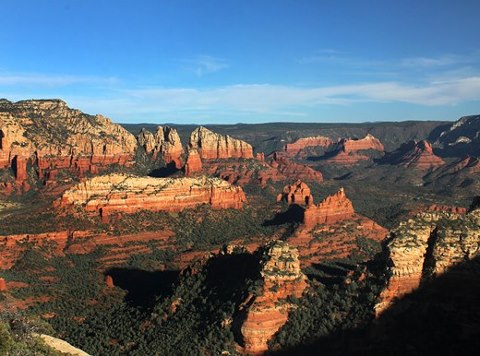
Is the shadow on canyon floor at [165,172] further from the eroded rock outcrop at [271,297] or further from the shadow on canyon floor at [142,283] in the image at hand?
the eroded rock outcrop at [271,297]

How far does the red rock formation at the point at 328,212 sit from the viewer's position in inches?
5364

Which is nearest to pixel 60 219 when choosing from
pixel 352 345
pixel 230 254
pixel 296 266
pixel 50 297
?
pixel 50 297

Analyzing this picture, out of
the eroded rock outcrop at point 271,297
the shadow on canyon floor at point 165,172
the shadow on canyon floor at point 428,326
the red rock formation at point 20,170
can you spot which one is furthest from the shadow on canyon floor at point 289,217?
the shadow on canyon floor at point 428,326

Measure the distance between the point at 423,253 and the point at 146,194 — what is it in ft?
279

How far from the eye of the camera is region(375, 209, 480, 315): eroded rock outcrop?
64.8 meters

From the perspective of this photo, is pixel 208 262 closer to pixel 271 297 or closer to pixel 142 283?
pixel 271 297

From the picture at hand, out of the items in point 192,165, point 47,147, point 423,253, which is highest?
point 47,147

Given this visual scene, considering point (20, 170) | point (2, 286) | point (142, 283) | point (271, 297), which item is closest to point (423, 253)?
point (271, 297)


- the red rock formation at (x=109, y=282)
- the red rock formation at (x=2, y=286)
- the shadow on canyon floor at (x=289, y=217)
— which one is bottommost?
the red rock formation at (x=109, y=282)

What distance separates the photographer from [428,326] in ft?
204

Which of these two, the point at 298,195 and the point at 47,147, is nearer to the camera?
the point at 298,195

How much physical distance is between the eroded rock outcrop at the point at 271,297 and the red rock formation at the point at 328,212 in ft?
196

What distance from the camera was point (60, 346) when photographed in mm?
57906

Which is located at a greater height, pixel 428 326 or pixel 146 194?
pixel 146 194
